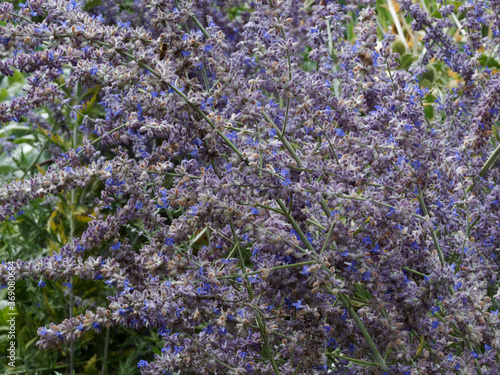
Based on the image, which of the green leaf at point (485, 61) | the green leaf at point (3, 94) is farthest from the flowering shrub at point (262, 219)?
the green leaf at point (3, 94)

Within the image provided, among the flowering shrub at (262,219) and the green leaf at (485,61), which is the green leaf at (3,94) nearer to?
the flowering shrub at (262,219)

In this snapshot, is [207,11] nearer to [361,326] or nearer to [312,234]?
[312,234]

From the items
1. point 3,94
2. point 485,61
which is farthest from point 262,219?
point 3,94

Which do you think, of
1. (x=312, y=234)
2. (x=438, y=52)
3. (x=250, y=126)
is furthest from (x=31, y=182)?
(x=438, y=52)

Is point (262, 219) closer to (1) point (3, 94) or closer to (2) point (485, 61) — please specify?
(2) point (485, 61)

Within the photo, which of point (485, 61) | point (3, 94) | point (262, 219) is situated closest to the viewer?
point (262, 219)

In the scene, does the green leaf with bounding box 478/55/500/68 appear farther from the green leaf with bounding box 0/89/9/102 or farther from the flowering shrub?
the green leaf with bounding box 0/89/9/102

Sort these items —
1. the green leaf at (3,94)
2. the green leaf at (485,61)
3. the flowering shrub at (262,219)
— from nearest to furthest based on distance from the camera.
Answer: the flowering shrub at (262,219), the green leaf at (485,61), the green leaf at (3,94)

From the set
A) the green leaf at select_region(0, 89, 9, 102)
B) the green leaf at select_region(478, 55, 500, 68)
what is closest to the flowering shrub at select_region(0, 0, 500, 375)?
the green leaf at select_region(478, 55, 500, 68)

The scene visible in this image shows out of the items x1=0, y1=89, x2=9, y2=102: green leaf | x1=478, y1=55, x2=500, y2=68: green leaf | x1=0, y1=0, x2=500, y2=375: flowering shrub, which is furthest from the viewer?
x1=0, y1=89, x2=9, y2=102: green leaf

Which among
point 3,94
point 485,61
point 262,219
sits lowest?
point 262,219

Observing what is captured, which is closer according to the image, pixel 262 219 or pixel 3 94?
pixel 262 219

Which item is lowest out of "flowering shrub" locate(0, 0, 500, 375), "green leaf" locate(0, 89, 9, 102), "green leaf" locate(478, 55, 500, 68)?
"flowering shrub" locate(0, 0, 500, 375)
